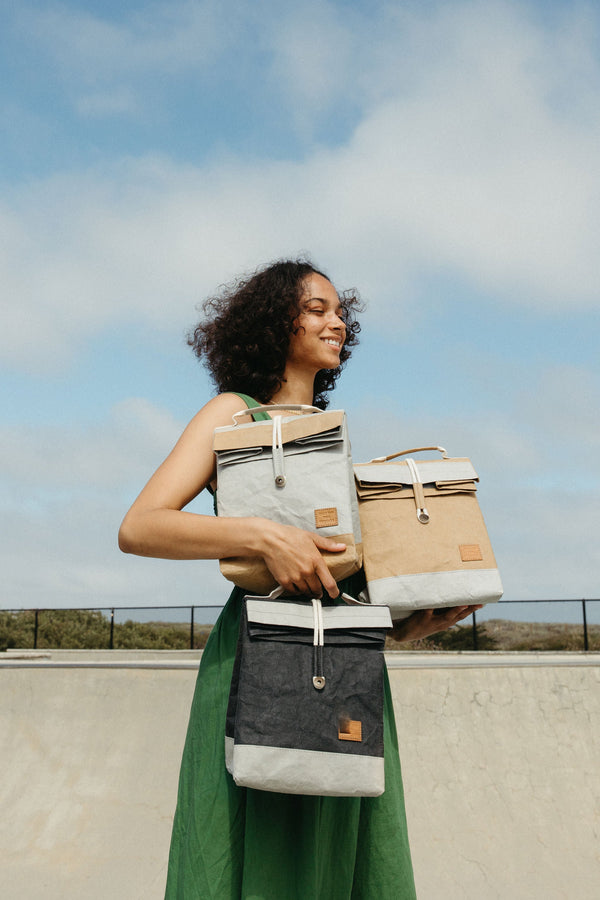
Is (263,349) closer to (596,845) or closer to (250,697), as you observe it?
(250,697)

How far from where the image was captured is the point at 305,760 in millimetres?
1345

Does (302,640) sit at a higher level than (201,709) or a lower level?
higher

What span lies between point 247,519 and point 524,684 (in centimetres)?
409

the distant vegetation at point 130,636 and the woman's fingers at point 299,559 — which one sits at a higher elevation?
the woman's fingers at point 299,559

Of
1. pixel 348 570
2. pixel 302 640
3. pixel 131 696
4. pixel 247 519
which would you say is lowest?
pixel 131 696

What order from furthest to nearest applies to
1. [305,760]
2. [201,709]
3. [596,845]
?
[596,845]
[201,709]
[305,760]

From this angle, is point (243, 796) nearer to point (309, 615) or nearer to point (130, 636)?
point (309, 615)

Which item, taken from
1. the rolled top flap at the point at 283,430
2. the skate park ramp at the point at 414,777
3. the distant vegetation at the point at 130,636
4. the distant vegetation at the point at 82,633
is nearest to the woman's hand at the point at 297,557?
the rolled top flap at the point at 283,430

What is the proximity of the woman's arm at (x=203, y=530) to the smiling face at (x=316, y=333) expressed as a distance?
1.10ft

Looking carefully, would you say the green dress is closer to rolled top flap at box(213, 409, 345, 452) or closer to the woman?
the woman

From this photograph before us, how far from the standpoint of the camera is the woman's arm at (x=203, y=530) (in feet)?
4.77

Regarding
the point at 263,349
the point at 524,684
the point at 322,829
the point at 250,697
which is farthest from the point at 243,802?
the point at 524,684

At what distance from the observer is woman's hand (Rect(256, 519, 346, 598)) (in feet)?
4.74

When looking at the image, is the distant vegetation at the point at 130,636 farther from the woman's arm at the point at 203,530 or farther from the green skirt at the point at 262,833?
the woman's arm at the point at 203,530
